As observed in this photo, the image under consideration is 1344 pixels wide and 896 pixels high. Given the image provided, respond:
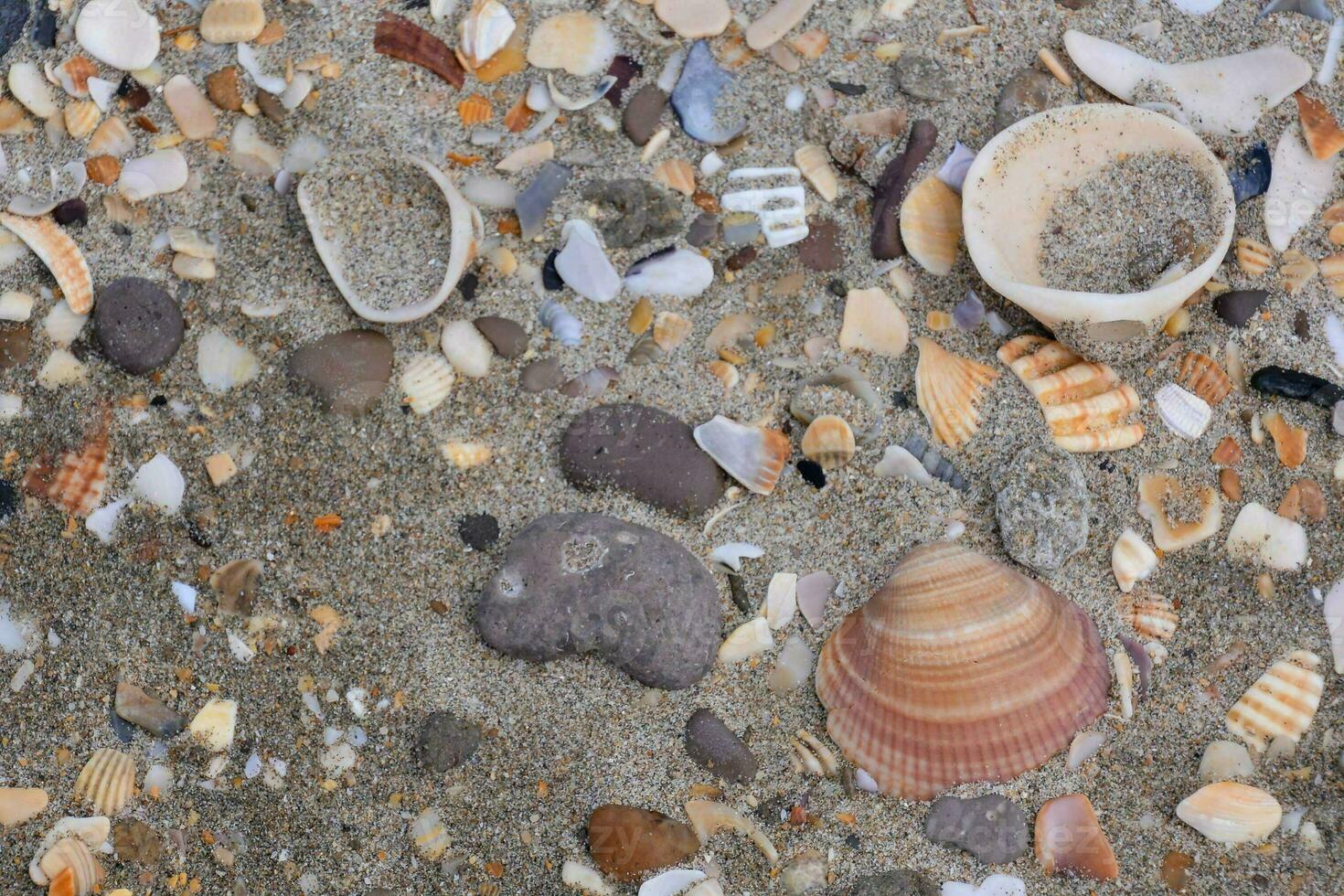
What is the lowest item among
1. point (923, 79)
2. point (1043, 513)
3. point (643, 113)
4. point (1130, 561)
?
point (1130, 561)

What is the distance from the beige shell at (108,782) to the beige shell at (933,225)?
2223 mm

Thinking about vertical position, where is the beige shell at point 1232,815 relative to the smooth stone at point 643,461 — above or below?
below

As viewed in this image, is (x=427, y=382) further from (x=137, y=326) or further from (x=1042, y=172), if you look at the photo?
(x=1042, y=172)

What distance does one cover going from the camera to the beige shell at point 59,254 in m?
2.68

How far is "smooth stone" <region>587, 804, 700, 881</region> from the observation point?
95.4 inches

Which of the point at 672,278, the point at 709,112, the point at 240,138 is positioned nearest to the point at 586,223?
the point at 672,278

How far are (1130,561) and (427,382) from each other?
5.69ft

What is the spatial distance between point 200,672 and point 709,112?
1.84 m

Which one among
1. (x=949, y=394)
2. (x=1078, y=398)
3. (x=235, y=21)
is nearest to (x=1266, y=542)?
(x=1078, y=398)

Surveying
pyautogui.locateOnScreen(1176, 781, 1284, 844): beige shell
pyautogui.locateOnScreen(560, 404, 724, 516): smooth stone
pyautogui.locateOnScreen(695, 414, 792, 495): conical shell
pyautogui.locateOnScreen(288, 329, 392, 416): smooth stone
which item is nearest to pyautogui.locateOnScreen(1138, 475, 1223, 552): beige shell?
pyautogui.locateOnScreen(1176, 781, 1284, 844): beige shell

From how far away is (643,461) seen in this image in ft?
8.46

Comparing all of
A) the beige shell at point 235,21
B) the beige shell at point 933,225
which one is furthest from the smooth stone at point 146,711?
the beige shell at point 933,225

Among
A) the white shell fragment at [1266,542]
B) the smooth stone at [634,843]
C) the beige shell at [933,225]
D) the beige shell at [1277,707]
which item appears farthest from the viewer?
the beige shell at [933,225]

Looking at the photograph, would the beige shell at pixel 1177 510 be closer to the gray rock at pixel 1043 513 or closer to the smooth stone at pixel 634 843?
the gray rock at pixel 1043 513
